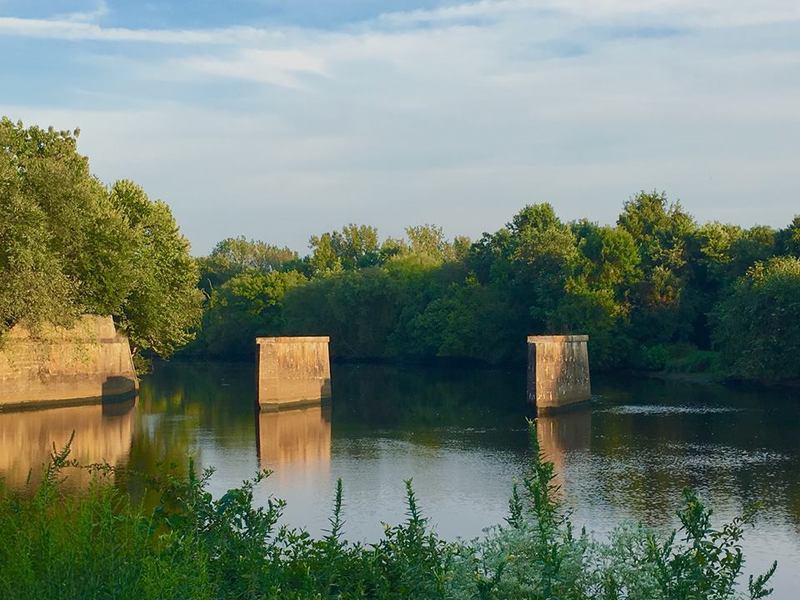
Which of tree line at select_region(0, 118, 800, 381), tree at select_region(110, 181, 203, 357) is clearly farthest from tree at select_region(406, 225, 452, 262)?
tree at select_region(110, 181, 203, 357)

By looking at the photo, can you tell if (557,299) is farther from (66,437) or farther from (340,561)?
(340,561)

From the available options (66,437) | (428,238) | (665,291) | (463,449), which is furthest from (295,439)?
(428,238)

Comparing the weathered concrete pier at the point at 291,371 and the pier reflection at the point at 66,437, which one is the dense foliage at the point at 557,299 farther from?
the pier reflection at the point at 66,437

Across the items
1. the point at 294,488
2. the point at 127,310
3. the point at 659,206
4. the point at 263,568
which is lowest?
the point at 294,488

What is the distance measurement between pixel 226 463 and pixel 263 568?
19.7 m

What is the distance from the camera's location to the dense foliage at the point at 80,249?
130 ft

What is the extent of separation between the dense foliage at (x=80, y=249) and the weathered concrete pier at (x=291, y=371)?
7.91m

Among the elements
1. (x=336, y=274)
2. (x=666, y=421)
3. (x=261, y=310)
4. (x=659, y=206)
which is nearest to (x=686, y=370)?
(x=659, y=206)

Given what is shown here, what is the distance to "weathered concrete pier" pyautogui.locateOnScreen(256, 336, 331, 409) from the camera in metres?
40.6

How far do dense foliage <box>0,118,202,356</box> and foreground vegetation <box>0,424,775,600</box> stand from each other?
3025 centimetres

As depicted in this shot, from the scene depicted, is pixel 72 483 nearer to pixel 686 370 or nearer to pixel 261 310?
pixel 686 370

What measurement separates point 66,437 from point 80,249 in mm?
12074

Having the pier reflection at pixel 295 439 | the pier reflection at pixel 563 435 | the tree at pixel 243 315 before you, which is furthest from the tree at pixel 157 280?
the tree at pixel 243 315

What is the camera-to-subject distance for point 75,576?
346 inches
